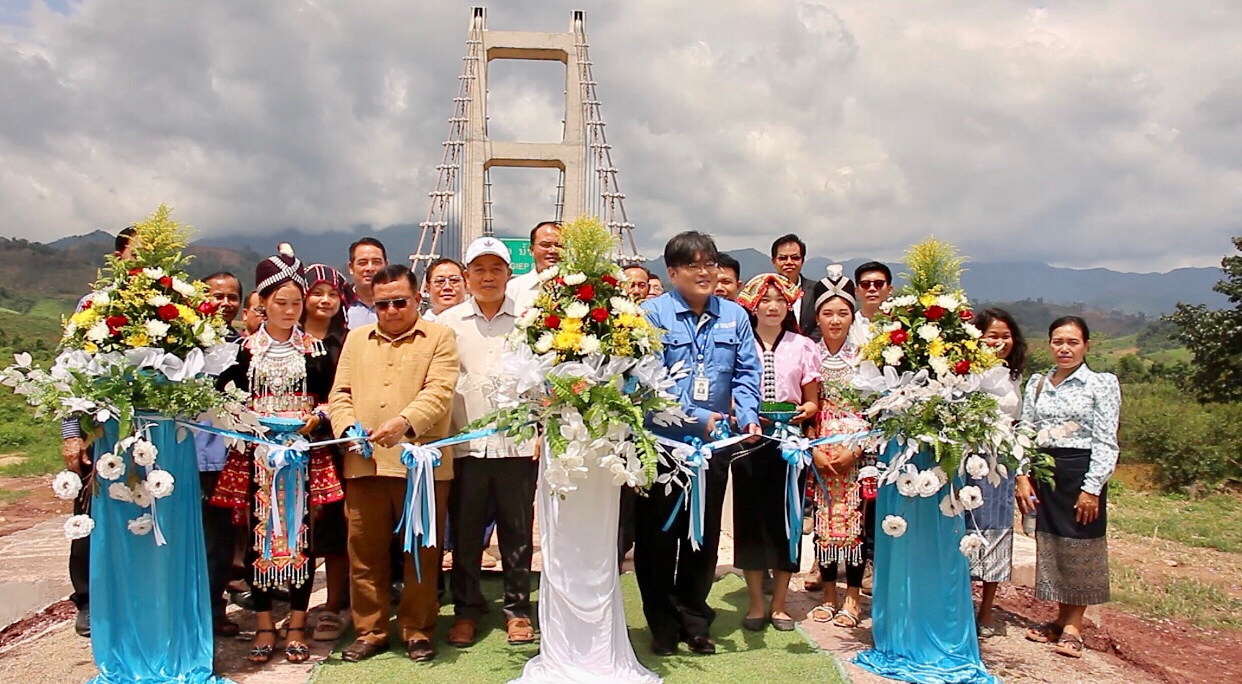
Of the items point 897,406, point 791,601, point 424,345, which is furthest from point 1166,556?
point 424,345

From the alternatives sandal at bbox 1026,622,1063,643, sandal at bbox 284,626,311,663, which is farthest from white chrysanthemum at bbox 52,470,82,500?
sandal at bbox 1026,622,1063,643

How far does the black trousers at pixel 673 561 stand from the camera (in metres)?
4.35

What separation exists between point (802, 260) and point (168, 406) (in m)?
3.86

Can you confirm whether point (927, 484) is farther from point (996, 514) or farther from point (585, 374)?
point (585, 374)

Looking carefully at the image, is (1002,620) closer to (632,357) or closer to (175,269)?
(632,357)

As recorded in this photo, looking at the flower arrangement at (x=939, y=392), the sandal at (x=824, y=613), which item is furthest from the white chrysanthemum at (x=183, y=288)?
the sandal at (x=824, y=613)

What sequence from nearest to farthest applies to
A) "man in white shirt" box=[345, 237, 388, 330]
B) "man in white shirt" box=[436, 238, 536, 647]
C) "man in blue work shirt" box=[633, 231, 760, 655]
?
1. "man in blue work shirt" box=[633, 231, 760, 655]
2. "man in white shirt" box=[436, 238, 536, 647]
3. "man in white shirt" box=[345, 237, 388, 330]

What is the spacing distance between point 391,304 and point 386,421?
0.54 meters

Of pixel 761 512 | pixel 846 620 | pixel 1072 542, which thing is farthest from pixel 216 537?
pixel 1072 542

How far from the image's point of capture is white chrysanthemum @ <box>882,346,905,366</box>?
13.3 ft

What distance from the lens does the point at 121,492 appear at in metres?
3.70

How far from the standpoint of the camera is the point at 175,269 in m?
3.92

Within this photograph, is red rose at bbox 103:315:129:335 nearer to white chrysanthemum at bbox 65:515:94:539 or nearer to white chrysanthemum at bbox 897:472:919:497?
white chrysanthemum at bbox 65:515:94:539

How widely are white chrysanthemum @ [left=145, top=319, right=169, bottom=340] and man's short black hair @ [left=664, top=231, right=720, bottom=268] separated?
2231mm
